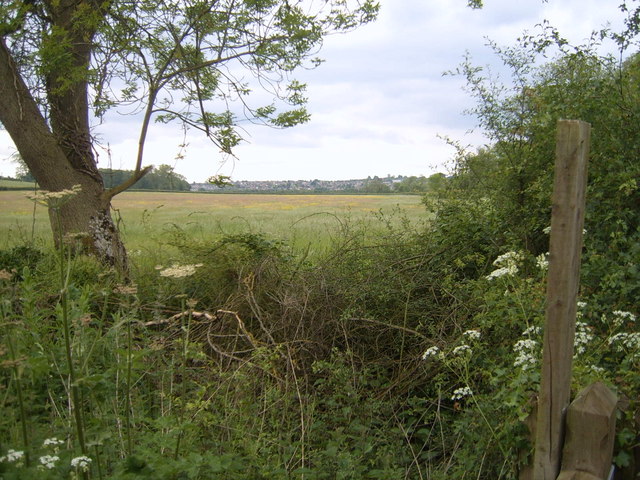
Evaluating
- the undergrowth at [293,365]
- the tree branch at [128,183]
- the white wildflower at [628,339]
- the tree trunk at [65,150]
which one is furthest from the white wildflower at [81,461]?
the tree branch at [128,183]

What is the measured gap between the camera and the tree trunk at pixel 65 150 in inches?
283

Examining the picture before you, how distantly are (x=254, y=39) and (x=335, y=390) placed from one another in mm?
5055

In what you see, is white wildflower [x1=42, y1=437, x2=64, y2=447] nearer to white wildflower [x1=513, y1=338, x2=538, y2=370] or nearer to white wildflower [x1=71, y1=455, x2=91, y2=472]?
white wildflower [x1=71, y1=455, x2=91, y2=472]

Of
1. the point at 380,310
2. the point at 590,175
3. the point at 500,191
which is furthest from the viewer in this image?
the point at 500,191

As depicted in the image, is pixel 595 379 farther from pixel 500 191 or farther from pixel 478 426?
pixel 500 191

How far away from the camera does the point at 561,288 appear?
2266 mm

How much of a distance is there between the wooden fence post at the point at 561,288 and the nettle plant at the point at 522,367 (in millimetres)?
196

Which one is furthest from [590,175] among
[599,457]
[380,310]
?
[599,457]

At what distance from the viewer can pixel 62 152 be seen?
7.48 meters

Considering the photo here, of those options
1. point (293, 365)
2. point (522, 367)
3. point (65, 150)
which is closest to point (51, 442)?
point (522, 367)

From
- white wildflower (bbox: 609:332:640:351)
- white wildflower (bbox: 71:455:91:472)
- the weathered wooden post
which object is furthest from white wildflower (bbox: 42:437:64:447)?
white wildflower (bbox: 609:332:640:351)

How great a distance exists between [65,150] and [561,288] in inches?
288

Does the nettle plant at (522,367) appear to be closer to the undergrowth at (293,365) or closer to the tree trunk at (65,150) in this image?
the undergrowth at (293,365)

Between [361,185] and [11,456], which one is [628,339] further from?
[361,185]
